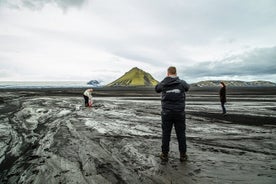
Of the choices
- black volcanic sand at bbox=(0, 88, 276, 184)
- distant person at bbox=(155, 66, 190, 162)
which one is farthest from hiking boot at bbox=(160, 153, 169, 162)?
distant person at bbox=(155, 66, 190, 162)

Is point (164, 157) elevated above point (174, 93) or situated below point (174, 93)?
below

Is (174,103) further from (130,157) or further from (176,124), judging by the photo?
(130,157)

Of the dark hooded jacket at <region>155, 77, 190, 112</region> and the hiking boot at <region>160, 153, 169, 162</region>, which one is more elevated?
the dark hooded jacket at <region>155, 77, 190, 112</region>

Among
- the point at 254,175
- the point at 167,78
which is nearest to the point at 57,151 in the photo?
the point at 167,78

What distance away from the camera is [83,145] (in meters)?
7.26

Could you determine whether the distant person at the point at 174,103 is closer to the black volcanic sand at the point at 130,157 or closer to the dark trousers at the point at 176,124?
the dark trousers at the point at 176,124

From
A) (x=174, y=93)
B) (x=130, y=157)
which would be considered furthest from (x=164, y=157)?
(x=174, y=93)

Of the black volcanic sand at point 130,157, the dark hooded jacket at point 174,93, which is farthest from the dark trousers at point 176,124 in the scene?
the black volcanic sand at point 130,157

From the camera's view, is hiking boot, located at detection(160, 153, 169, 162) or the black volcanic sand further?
hiking boot, located at detection(160, 153, 169, 162)

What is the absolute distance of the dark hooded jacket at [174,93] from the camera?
550 cm

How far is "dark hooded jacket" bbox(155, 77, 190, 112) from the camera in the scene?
5504 millimetres

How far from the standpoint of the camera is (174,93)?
5.51m

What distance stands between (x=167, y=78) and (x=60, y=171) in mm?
3612

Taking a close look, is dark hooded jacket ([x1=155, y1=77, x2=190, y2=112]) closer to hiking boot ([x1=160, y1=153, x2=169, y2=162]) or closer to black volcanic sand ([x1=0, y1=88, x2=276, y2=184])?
hiking boot ([x1=160, y1=153, x2=169, y2=162])
